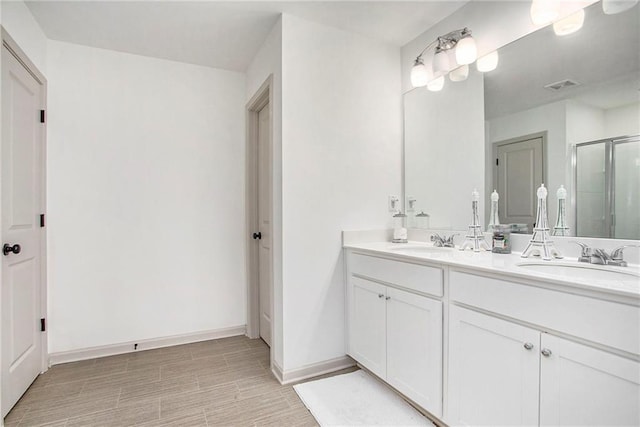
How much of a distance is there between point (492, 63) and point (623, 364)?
5.50 ft

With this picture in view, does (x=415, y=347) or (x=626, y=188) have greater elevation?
(x=626, y=188)

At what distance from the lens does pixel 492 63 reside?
6.43 ft

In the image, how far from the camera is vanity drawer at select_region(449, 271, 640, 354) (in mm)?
961

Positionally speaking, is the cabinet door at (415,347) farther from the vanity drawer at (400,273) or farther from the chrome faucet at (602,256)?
the chrome faucet at (602,256)

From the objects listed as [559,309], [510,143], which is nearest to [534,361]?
[559,309]

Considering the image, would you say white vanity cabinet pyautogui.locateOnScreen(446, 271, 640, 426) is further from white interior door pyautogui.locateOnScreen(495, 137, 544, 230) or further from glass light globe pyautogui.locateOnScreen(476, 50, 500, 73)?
glass light globe pyautogui.locateOnScreen(476, 50, 500, 73)

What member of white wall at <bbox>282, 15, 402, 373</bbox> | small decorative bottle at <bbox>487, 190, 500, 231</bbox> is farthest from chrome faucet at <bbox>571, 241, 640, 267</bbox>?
white wall at <bbox>282, 15, 402, 373</bbox>

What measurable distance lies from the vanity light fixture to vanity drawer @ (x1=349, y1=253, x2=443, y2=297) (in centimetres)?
132

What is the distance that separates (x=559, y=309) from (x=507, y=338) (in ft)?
0.78

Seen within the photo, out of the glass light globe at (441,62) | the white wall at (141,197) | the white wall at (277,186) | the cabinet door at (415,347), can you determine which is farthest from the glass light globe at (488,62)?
the white wall at (141,197)

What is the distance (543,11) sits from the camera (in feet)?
5.37

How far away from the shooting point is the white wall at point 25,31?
1.83 m

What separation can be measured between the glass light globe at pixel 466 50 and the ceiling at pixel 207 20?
10.5 inches

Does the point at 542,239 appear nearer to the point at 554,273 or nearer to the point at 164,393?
the point at 554,273
